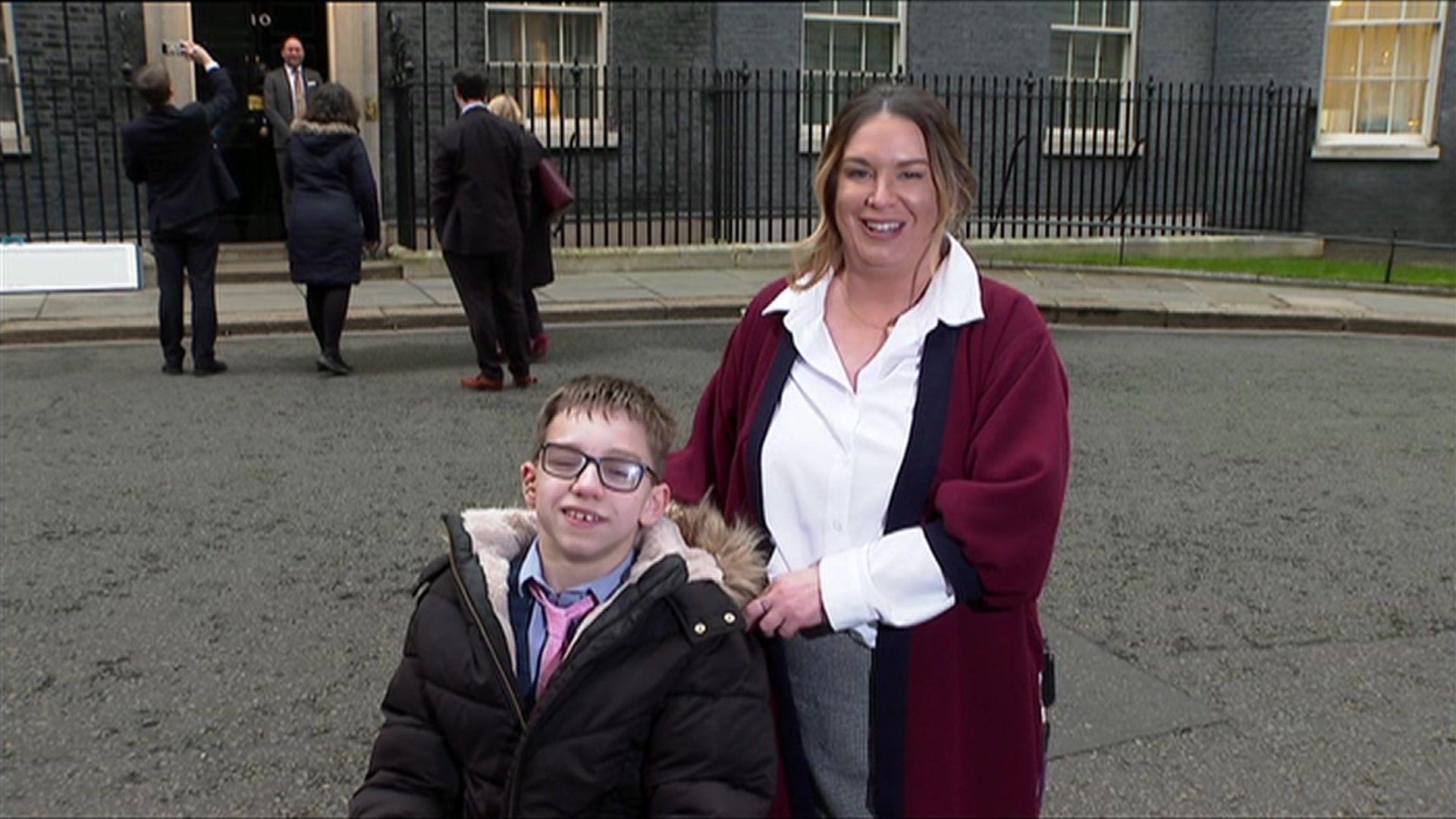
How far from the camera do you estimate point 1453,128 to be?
57.0ft

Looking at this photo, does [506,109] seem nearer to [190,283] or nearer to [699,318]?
[190,283]

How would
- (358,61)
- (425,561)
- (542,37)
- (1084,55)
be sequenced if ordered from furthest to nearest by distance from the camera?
(1084,55), (542,37), (358,61), (425,561)

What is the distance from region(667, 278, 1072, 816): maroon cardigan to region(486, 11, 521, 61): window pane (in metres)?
14.4

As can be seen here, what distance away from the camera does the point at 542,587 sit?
2246 millimetres

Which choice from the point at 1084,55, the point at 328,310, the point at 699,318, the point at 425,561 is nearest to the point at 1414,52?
the point at 1084,55

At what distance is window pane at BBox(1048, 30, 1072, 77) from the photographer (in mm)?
18625

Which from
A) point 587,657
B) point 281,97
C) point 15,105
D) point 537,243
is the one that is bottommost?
point 537,243

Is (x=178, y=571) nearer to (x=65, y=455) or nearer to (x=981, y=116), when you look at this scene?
(x=65, y=455)

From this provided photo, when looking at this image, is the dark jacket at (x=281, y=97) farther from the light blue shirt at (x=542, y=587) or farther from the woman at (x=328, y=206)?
the light blue shirt at (x=542, y=587)

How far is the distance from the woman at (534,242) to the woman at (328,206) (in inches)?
37.7

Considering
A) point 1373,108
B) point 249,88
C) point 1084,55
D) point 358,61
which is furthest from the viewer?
point 1084,55

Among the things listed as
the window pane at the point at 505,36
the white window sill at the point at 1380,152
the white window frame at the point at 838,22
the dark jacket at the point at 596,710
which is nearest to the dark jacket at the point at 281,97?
the window pane at the point at 505,36

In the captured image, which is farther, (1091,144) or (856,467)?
(1091,144)

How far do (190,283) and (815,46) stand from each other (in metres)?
Answer: 9.94
